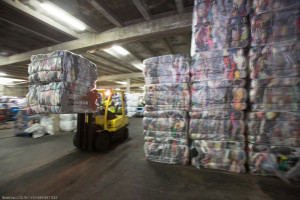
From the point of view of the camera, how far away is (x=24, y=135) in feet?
21.0

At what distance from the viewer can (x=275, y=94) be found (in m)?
2.59

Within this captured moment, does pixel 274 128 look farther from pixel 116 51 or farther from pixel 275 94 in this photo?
pixel 116 51

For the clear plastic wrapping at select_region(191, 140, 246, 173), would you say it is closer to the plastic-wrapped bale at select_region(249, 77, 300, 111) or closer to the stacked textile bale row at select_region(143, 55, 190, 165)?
the stacked textile bale row at select_region(143, 55, 190, 165)

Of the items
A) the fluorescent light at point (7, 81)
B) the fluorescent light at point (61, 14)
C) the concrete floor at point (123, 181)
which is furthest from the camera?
the fluorescent light at point (7, 81)

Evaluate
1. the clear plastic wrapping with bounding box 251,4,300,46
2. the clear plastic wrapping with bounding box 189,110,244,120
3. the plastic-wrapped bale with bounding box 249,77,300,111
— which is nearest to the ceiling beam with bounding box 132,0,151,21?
the clear plastic wrapping with bounding box 251,4,300,46

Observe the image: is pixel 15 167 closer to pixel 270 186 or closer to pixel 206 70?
pixel 206 70

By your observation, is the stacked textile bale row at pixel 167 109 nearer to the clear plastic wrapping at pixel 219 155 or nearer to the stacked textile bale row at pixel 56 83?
the clear plastic wrapping at pixel 219 155

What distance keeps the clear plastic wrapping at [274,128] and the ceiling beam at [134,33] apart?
338cm

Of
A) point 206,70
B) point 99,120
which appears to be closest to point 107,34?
point 99,120

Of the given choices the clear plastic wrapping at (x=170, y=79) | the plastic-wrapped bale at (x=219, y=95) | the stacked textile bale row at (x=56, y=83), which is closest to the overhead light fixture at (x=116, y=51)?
the stacked textile bale row at (x=56, y=83)

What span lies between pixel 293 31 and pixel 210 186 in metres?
3.29

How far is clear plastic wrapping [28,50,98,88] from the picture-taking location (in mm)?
3016

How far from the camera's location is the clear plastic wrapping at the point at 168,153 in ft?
10.7

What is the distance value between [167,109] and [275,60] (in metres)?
2.38
